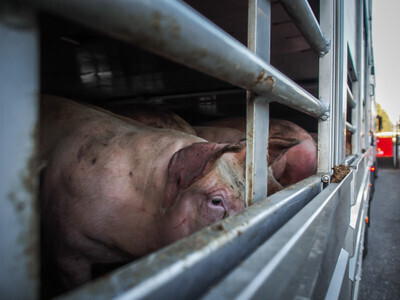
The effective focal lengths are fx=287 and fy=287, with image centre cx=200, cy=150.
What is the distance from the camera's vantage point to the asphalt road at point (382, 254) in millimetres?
3262

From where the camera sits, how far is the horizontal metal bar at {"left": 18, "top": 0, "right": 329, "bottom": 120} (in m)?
0.38

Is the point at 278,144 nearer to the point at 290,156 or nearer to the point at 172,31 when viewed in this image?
the point at 172,31

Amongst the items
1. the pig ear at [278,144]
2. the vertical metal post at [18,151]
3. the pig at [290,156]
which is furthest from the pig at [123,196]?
the vertical metal post at [18,151]

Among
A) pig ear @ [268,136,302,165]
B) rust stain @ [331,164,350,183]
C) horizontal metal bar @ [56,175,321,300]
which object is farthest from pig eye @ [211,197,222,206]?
horizontal metal bar @ [56,175,321,300]

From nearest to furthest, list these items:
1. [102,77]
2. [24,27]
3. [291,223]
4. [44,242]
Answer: [24,27]
[291,223]
[44,242]
[102,77]

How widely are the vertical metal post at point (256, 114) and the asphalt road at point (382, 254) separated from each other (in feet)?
9.90

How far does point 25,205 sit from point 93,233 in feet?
4.79

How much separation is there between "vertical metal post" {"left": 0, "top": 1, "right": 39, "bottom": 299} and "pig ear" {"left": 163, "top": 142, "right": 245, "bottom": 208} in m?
1.03

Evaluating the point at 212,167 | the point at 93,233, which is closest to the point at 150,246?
the point at 93,233

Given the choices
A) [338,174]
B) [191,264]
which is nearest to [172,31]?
[191,264]

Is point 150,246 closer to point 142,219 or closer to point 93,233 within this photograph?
point 142,219

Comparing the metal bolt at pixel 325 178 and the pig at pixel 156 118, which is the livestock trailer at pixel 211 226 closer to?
the metal bolt at pixel 325 178

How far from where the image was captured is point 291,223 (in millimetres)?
806

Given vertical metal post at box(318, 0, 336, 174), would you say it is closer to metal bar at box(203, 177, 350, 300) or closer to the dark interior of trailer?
the dark interior of trailer
